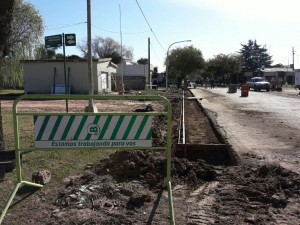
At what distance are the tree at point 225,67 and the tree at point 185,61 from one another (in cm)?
775

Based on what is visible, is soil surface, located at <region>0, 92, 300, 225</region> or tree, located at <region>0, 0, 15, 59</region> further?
tree, located at <region>0, 0, 15, 59</region>

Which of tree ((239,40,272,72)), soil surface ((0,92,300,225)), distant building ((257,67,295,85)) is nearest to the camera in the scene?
soil surface ((0,92,300,225))

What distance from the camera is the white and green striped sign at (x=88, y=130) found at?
558 cm

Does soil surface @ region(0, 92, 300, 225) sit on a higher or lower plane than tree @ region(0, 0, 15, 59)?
lower

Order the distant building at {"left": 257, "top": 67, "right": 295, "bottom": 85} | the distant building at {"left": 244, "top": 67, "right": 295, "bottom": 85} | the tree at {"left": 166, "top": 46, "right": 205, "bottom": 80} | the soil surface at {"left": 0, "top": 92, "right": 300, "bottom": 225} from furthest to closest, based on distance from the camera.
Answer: the distant building at {"left": 244, "top": 67, "right": 295, "bottom": 85} < the distant building at {"left": 257, "top": 67, "right": 295, "bottom": 85} < the tree at {"left": 166, "top": 46, "right": 205, "bottom": 80} < the soil surface at {"left": 0, "top": 92, "right": 300, "bottom": 225}

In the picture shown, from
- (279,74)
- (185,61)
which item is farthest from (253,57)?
(185,61)

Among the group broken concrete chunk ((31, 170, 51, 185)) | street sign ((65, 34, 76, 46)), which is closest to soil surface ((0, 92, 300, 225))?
broken concrete chunk ((31, 170, 51, 185))

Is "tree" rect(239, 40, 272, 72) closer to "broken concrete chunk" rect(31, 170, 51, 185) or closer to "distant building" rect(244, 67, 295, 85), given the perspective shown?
"distant building" rect(244, 67, 295, 85)

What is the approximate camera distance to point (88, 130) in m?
5.59

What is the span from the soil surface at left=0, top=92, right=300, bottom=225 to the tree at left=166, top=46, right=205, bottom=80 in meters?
86.2

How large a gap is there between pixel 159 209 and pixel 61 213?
1237 millimetres

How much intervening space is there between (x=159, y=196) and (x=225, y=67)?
319 ft

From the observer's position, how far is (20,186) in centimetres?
577

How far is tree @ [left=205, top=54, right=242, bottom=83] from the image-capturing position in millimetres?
100250
